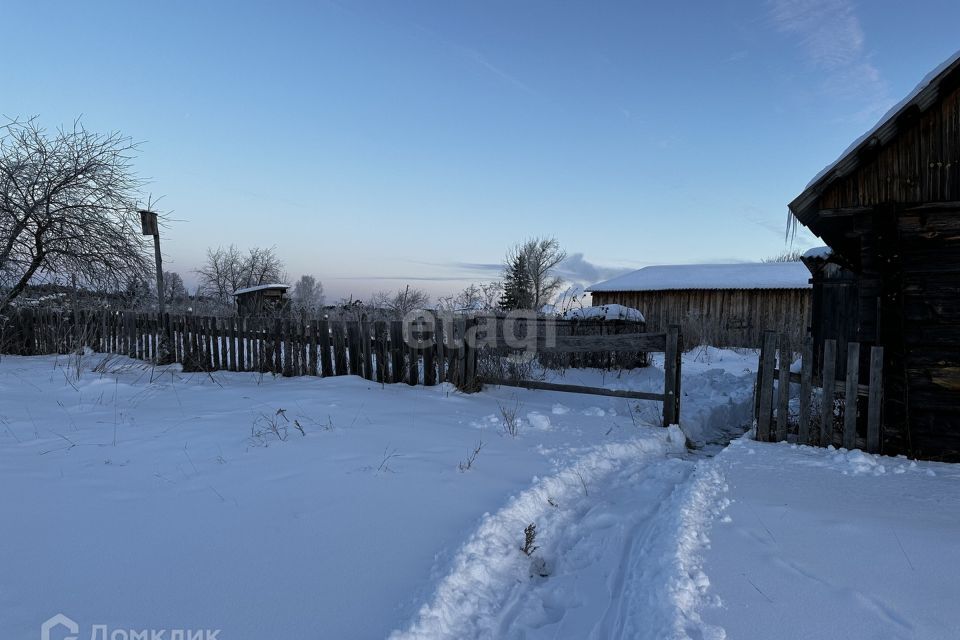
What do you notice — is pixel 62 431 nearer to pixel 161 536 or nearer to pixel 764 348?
pixel 161 536

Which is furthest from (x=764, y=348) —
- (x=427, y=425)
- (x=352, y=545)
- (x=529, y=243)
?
(x=529, y=243)

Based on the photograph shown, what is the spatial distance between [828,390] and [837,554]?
308 centimetres

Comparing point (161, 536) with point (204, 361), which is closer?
point (161, 536)

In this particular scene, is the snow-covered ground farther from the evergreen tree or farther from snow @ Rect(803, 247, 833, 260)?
the evergreen tree

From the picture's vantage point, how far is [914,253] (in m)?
5.40

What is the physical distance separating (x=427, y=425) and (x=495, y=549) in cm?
255

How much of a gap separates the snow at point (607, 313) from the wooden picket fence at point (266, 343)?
575cm

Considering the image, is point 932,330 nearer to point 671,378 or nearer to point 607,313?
point 671,378

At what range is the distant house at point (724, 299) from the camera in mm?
22156

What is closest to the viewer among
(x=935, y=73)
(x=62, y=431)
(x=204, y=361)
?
(x=62, y=431)

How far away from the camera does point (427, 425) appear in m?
5.29

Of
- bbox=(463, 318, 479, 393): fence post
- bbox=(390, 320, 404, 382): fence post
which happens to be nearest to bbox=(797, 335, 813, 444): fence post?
bbox=(463, 318, 479, 393): fence post

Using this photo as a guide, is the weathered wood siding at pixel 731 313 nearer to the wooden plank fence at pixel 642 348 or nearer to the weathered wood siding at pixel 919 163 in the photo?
the wooden plank fence at pixel 642 348

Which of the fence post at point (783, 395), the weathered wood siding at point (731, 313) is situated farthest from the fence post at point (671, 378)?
the weathered wood siding at point (731, 313)
